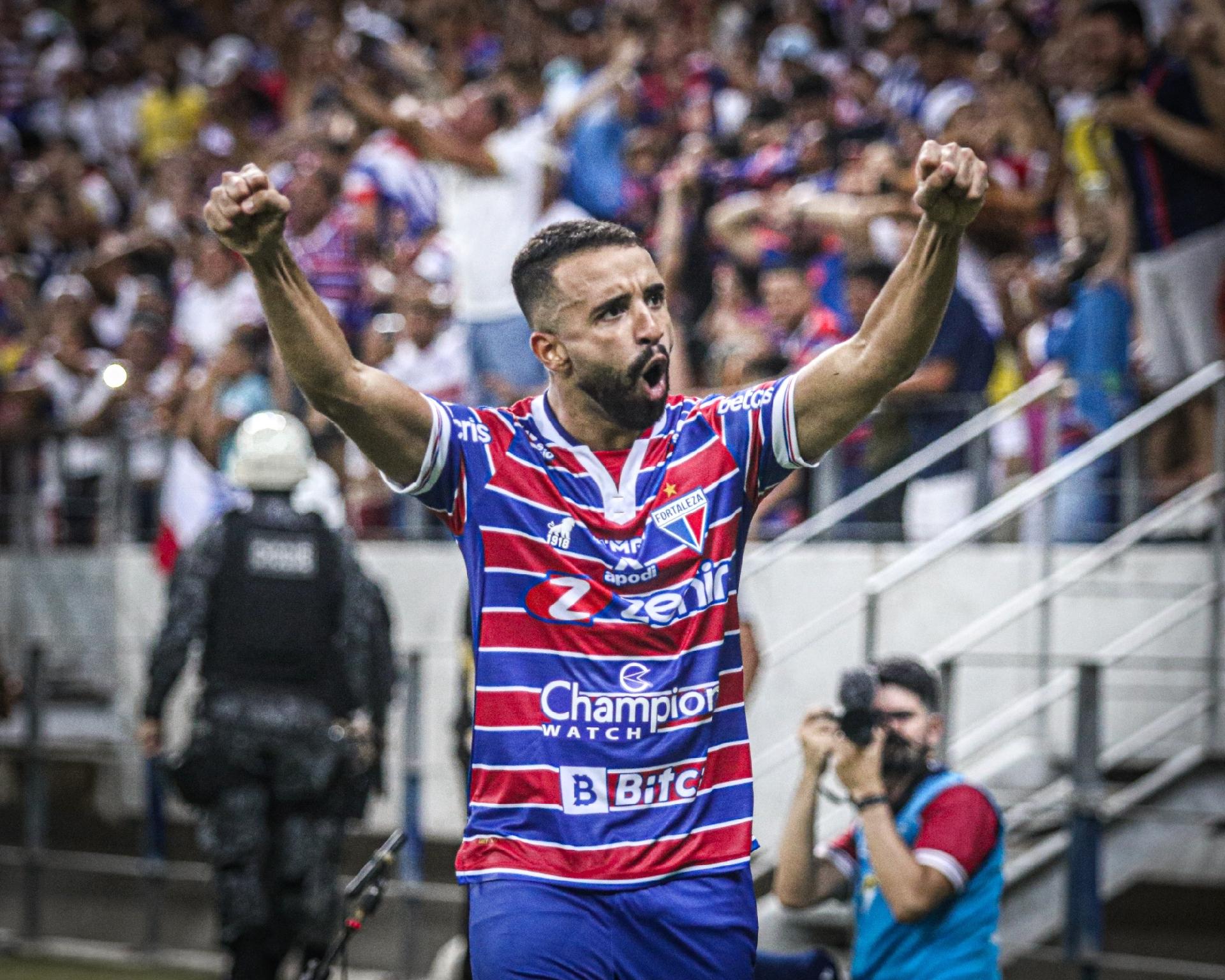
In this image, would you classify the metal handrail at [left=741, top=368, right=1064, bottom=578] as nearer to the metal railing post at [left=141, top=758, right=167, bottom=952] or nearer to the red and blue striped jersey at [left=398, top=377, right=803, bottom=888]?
the metal railing post at [left=141, top=758, right=167, bottom=952]

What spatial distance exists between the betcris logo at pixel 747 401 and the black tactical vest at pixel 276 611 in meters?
4.26

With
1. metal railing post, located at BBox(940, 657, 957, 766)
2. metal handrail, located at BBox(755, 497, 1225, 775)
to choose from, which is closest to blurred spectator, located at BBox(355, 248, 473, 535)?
metal handrail, located at BBox(755, 497, 1225, 775)

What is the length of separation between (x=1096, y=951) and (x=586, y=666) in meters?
3.83

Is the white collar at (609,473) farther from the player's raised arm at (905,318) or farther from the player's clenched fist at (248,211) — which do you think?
the player's clenched fist at (248,211)

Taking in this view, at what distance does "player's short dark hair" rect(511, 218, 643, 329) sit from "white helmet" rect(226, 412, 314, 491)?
13.6 ft

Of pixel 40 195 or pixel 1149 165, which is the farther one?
pixel 40 195

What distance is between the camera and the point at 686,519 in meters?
3.86

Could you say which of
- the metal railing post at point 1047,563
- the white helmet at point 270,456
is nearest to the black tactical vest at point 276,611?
the white helmet at point 270,456

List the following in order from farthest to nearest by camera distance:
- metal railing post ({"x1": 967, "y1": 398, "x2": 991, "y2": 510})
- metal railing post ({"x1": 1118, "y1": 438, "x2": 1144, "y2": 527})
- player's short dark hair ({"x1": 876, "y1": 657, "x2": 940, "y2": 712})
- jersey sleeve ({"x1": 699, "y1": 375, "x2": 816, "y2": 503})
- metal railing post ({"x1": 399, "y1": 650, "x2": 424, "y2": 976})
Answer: metal railing post ({"x1": 399, "y1": 650, "x2": 424, "y2": 976}) → metal railing post ({"x1": 967, "y1": 398, "x2": 991, "y2": 510}) → metal railing post ({"x1": 1118, "y1": 438, "x2": 1144, "y2": 527}) → player's short dark hair ({"x1": 876, "y1": 657, "x2": 940, "y2": 712}) → jersey sleeve ({"x1": 699, "y1": 375, "x2": 816, "y2": 503})

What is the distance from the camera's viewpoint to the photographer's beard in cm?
552

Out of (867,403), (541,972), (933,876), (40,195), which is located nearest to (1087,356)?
(933,876)

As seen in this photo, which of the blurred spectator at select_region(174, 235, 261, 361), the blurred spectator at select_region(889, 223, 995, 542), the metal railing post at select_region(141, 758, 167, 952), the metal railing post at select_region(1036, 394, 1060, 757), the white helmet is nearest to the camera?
the metal railing post at select_region(1036, 394, 1060, 757)

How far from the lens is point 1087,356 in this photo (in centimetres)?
832

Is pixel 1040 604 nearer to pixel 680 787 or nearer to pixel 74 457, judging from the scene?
pixel 680 787
